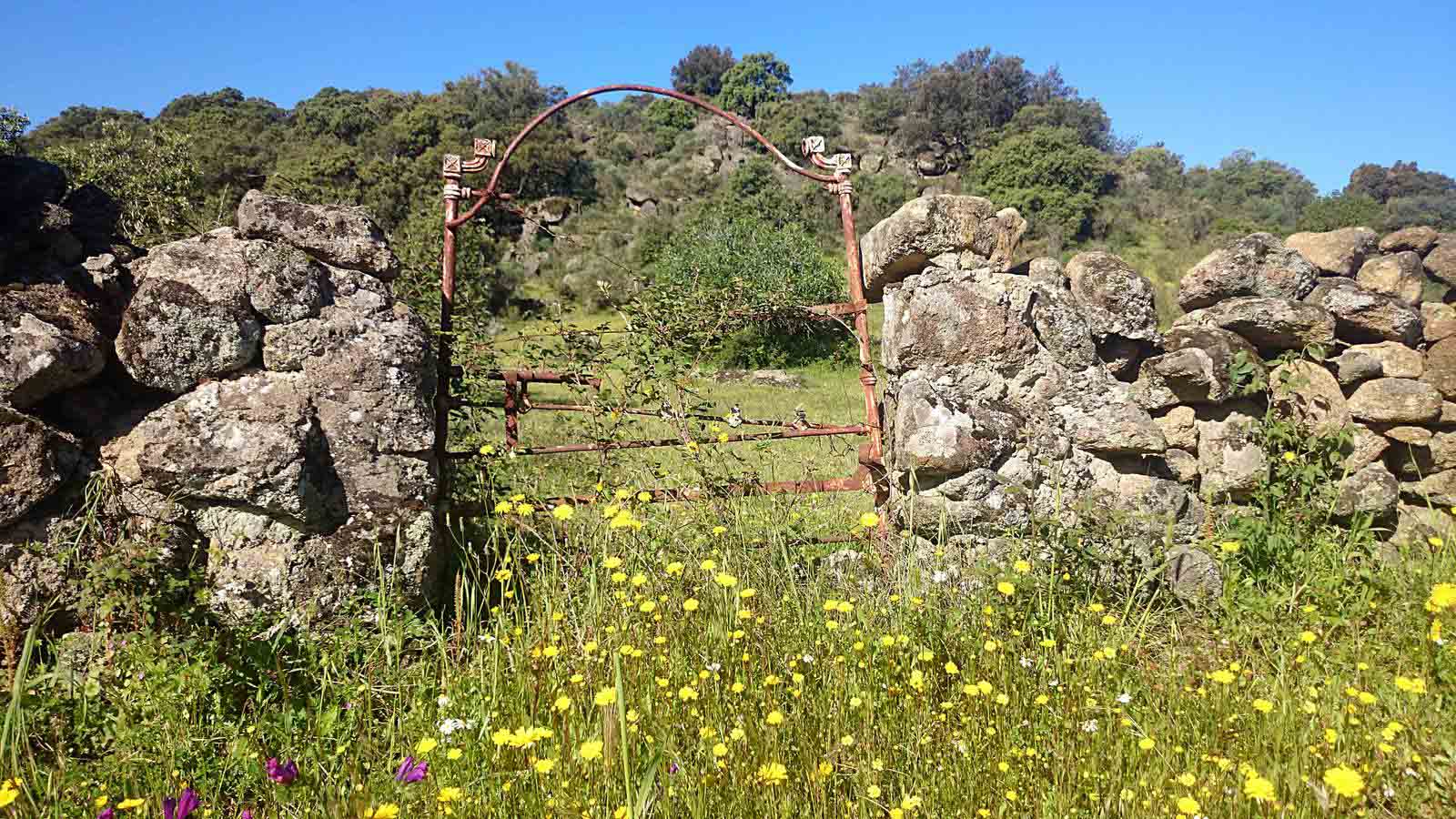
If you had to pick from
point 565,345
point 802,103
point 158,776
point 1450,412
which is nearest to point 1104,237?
point 802,103

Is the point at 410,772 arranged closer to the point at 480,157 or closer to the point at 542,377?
the point at 542,377

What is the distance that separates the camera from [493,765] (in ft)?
7.39

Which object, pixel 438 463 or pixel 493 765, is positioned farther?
pixel 438 463

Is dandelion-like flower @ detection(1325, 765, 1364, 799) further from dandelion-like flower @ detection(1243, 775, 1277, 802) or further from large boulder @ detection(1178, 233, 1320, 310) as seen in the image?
large boulder @ detection(1178, 233, 1320, 310)

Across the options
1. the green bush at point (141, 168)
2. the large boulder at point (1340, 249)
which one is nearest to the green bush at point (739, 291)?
the large boulder at point (1340, 249)

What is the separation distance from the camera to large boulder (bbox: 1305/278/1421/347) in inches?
186

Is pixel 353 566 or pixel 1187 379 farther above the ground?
pixel 1187 379

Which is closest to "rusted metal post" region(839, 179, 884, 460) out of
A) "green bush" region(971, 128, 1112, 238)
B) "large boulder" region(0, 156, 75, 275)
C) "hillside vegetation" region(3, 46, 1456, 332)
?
"large boulder" region(0, 156, 75, 275)

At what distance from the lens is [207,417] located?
10.7 feet

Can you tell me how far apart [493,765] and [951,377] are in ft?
9.82

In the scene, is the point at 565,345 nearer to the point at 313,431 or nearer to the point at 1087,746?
the point at 313,431

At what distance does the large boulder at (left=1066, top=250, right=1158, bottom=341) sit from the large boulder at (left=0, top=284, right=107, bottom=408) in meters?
4.80

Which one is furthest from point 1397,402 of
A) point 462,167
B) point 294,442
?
point 294,442

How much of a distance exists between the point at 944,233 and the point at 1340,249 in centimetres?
281
